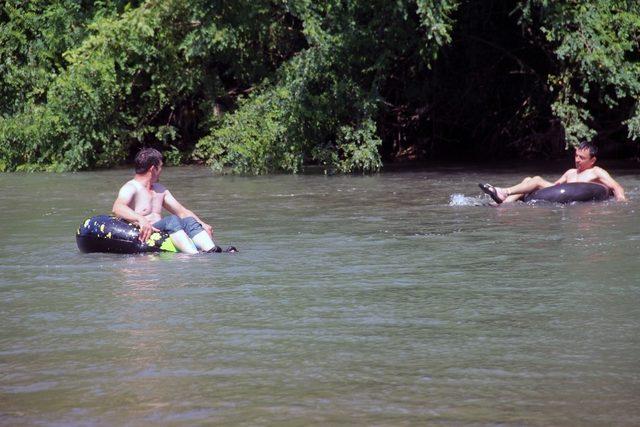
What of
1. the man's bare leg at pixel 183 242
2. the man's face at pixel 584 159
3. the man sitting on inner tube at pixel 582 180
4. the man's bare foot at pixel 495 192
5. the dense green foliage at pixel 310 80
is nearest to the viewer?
the man's bare leg at pixel 183 242

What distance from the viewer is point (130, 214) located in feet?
36.3

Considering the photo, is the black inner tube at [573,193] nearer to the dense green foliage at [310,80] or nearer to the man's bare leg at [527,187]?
the man's bare leg at [527,187]

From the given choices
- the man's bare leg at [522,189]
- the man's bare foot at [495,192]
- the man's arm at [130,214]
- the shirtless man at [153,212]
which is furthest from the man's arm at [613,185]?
the man's arm at [130,214]

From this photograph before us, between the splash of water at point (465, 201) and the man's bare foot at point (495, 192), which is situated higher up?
the man's bare foot at point (495, 192)

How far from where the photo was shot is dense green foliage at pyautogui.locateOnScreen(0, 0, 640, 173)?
20.0 m

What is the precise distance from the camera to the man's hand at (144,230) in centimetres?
1098

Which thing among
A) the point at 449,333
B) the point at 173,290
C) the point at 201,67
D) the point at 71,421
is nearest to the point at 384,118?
the point at 201,67

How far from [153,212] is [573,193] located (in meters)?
6.11

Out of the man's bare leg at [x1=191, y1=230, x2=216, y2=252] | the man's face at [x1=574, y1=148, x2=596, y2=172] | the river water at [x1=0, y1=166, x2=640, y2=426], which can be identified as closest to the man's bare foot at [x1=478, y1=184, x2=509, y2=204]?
the river water at [x1=0, y1=166, x2=640, y2=426]

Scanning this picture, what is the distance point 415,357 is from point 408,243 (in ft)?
16.4

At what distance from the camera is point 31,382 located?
20.1ft

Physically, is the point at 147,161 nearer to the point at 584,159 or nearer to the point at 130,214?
the point at 130,214

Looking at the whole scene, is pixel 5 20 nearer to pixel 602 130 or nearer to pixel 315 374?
pixel 602 130

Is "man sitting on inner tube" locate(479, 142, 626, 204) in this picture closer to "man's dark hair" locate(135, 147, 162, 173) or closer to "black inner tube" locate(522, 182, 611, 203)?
"black inner tube" locate(522, 182, 611, 203)
